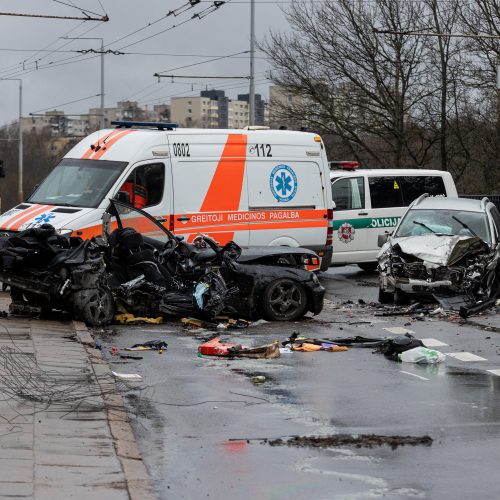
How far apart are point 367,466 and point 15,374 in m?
3.87

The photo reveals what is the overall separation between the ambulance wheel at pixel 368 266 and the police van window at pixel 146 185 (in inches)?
261

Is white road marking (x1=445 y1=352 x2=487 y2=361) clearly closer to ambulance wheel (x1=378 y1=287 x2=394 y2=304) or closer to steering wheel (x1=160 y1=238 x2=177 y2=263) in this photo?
steering wheel (x1=160 y1=238 x2=177 y2=263)

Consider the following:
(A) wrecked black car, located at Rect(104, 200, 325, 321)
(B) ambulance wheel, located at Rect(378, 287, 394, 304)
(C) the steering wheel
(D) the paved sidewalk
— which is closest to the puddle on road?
(D) the paved sidewalk

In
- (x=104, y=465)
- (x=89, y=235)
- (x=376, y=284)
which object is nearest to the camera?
(x=104, y=465)

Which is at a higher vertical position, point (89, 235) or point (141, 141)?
point (141, 141)

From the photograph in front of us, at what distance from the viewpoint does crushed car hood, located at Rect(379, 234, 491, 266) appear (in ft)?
53.2

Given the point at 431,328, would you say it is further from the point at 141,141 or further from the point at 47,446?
the point at 47,446

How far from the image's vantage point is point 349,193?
22.1 metres

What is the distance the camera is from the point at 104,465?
657 centimetres

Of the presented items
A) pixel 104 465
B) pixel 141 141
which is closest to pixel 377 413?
pixel 104 465

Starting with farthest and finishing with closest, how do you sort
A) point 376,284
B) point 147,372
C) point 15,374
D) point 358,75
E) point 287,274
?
point 358,75 → point 376,284 → point 287,274 → point 147,372 → point 15,374

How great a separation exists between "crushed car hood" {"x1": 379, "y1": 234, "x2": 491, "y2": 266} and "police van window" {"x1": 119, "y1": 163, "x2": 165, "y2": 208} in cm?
387

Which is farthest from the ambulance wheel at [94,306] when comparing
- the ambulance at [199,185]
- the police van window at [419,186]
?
the police van window at [419,186]

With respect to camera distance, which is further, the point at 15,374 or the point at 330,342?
the point at 330,342
